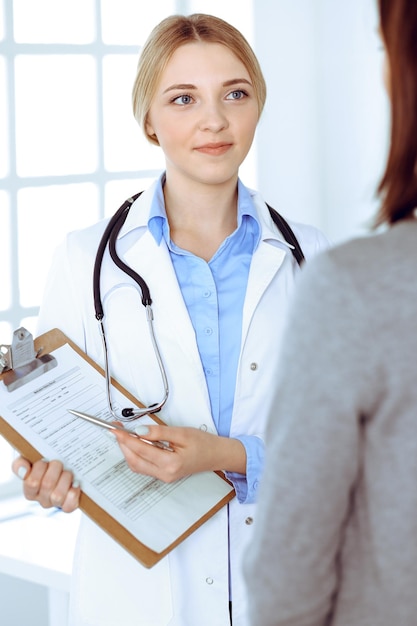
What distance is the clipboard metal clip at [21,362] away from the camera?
136 centimetres

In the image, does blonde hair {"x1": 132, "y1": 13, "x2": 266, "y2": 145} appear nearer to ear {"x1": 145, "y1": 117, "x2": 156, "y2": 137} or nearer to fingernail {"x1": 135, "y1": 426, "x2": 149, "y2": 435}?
ear {"x1": 145, "y1": 117, "x2": 156, "y2": 137}

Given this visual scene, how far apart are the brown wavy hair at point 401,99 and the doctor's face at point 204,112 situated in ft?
2.68

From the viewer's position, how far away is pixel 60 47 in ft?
7.61

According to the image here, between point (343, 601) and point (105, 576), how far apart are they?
80 cm

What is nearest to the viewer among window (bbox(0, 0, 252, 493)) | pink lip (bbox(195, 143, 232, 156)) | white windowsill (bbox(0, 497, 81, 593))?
pink lip (bbox(195, 143, 232, 156))

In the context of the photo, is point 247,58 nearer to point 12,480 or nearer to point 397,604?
point 397,604

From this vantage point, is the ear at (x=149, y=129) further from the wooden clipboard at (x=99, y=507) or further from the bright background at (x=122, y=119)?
the bright background at (x=122, y=119)

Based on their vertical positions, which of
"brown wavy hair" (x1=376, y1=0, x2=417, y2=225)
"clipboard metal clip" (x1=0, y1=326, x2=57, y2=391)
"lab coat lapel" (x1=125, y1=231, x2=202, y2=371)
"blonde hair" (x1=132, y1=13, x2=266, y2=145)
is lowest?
"clipboard metal clip" (x1=0, y1=326, x2=57, y2=391)

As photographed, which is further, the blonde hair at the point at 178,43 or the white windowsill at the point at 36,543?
the white windowsill at the point at 36,543

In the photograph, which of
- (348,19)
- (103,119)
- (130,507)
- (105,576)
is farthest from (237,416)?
(348,19)

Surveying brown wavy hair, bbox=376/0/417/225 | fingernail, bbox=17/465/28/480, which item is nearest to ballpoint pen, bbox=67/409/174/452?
fingernail, bbox=17/465/28/480

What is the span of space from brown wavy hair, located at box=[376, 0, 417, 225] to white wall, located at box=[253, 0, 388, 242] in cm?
187

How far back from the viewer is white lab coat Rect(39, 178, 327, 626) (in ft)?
4.70

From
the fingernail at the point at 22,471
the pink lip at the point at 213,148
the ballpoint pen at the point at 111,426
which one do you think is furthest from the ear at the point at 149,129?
the fingernail at the point at 22,471
